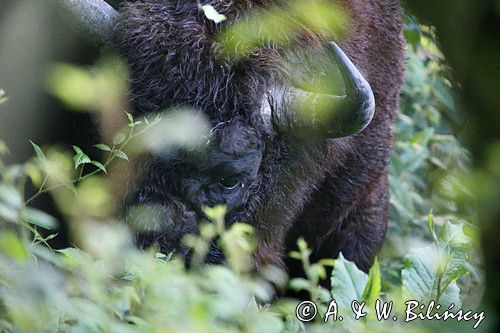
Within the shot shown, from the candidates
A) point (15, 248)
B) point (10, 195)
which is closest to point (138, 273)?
point (10, 195)

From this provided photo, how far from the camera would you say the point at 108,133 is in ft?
12.4

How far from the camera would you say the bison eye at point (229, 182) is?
3910 millimetres

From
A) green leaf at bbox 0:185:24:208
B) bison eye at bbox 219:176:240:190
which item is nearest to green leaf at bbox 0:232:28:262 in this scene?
green leaf at bbox 0:185:24:208

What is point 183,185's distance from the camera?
380cm

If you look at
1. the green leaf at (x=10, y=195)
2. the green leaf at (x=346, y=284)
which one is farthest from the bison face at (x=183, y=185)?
the green leaf at (x=10, y=195)

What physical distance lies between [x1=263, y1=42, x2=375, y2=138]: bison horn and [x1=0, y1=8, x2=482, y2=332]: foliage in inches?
21.6

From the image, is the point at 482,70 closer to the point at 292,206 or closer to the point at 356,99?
the point at 356,99

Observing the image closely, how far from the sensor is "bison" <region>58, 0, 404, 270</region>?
3756 millimetres

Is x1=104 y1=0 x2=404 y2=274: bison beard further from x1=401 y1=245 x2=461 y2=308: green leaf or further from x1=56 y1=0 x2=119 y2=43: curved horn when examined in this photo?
x1=401 y1=245 x2=461 y2=308: green leaf

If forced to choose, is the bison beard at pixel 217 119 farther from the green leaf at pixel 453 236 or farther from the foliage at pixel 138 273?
the green leaf at pixel 453 236

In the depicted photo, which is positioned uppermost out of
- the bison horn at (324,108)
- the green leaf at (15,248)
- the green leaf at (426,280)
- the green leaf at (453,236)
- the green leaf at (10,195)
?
the green leaf at (15,248)

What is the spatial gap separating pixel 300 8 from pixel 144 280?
2195 mm

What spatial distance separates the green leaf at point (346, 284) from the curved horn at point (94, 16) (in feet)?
5.38

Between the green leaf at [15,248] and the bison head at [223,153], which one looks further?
the bison head at [223,153]
